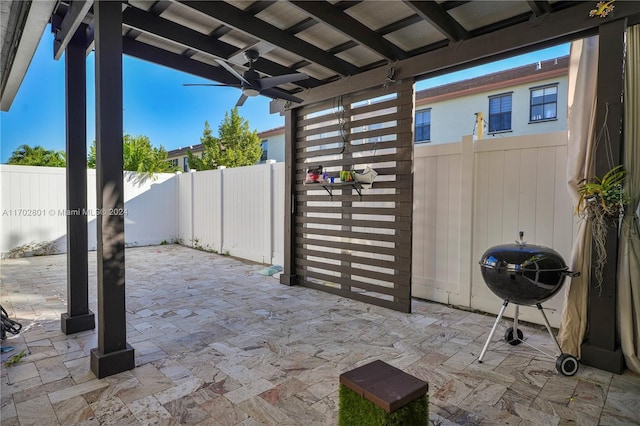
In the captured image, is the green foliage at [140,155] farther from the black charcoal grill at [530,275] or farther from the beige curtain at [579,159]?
the beige curtain at [579,159]

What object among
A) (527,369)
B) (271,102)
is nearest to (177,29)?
(271,102)

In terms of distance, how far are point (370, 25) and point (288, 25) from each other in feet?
2.50

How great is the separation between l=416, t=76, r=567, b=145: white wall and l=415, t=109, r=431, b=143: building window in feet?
0.46

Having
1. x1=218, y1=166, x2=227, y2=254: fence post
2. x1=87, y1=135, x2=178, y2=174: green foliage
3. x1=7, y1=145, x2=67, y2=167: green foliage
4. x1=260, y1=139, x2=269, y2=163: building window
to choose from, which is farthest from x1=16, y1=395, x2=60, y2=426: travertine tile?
x1=7, y1=145, x2=67, y2=167: green foliage

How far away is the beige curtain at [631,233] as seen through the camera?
245 cm

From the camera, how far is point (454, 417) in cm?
194

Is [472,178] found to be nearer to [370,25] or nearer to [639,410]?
[370,25]

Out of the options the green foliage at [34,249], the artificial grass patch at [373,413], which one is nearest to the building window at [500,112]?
the artificial grass patch at [373,413]

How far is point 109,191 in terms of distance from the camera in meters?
2.39

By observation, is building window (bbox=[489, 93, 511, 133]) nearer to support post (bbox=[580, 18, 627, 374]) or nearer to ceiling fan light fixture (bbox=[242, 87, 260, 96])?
support post (bbox=[580, 18, 627, 374])

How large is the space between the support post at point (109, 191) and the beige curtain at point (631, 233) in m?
3.55

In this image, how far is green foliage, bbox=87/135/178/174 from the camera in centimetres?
1080

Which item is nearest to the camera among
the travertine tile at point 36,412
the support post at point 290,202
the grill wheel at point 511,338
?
the travertine tile at point 36,412

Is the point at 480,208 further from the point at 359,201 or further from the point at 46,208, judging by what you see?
the point at 46,208
